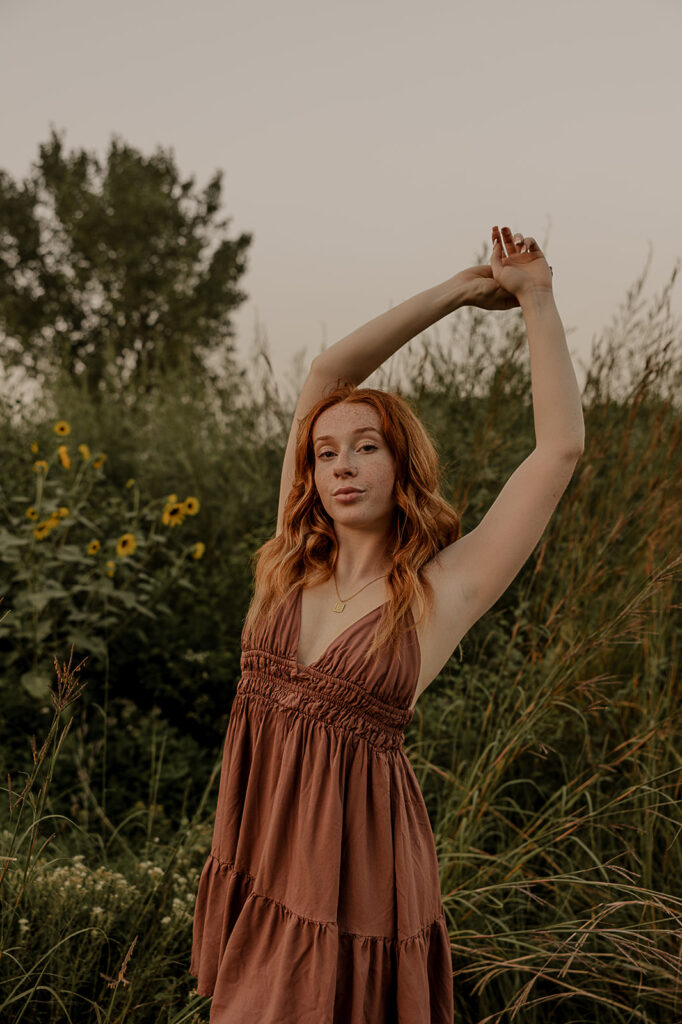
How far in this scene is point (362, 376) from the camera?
1.73 metres

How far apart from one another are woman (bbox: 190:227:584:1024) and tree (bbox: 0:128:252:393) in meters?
15.4

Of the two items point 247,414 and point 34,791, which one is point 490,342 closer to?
point 247,414

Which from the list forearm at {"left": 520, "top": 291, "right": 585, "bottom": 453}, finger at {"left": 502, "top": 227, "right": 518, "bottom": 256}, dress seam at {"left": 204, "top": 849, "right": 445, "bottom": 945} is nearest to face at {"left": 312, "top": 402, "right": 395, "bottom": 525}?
forearm at {"left": 520, "top": 291, "right": 585, "bottom": 453}

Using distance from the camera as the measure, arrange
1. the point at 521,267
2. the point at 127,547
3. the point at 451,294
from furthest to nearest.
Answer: the point at 127,547
the point at 451,294
the point at 521,267

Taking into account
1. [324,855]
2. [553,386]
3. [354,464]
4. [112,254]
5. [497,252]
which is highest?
[112,254]

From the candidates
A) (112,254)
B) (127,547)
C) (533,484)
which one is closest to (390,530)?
(533,484)

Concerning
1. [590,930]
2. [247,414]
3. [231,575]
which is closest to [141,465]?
[247,414]

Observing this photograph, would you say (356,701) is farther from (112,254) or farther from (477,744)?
(112,254)

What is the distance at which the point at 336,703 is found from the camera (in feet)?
4.54

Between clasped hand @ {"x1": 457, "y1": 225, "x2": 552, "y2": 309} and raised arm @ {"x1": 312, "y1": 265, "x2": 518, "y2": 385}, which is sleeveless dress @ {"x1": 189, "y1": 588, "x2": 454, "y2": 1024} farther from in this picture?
clasped hand @ {"x1": 457, "y1": 225, "x2": 552, "y2": 309}

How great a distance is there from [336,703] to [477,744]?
4.03 feet

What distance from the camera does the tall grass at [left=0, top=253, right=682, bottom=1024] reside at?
1.87 meters

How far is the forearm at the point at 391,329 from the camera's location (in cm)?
164

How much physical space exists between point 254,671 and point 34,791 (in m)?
1.87
